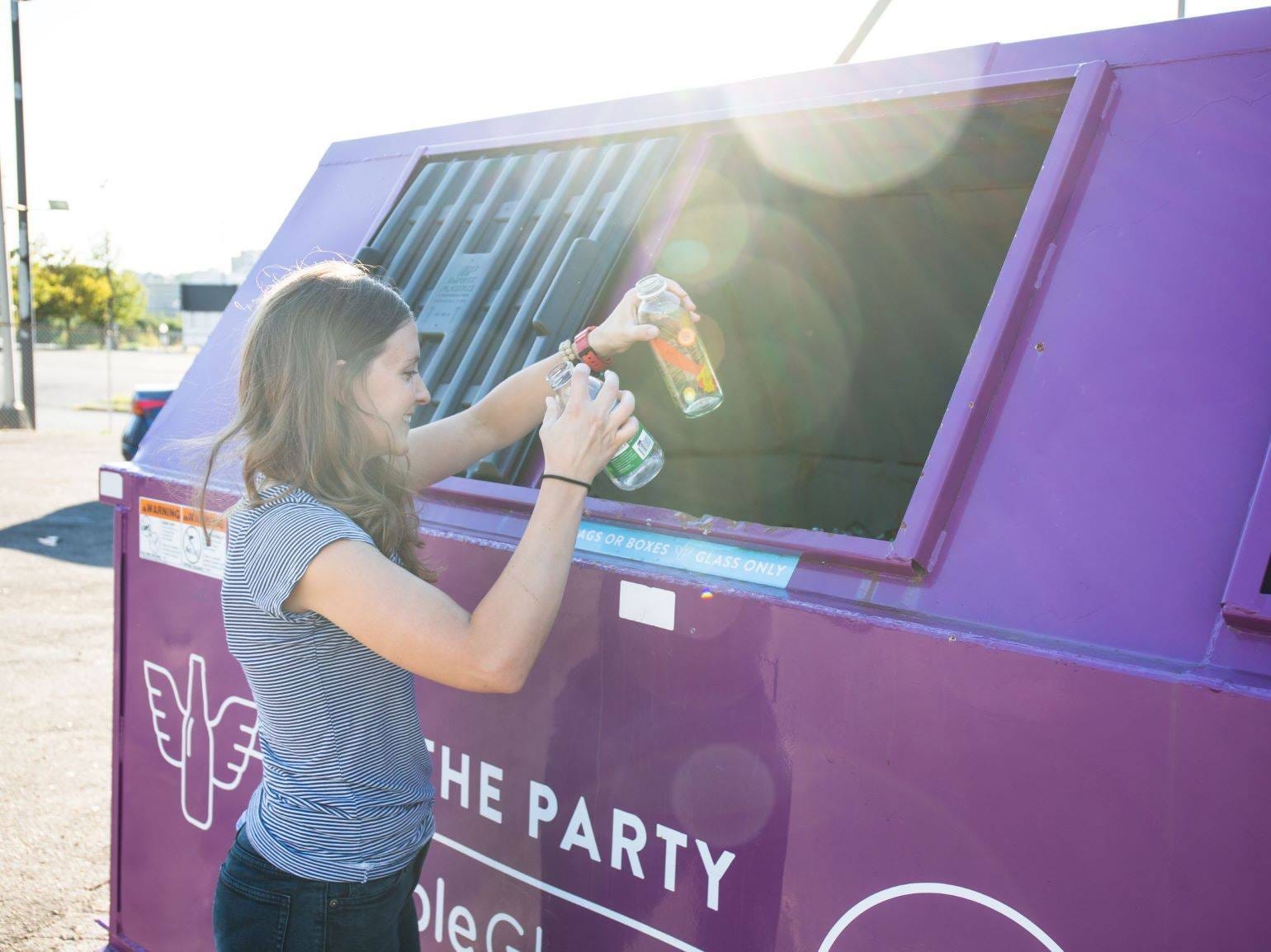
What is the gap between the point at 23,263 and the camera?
574 inches

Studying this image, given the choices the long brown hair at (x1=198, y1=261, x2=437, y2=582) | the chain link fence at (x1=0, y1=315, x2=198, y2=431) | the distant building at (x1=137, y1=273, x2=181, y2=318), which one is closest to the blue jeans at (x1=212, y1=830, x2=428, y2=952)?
the long brown hair at (x1=198, y1=261, x2=437, y2=582)

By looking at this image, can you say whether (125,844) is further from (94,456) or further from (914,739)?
(94,456)

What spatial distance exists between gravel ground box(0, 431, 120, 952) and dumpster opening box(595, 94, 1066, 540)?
7.75ft

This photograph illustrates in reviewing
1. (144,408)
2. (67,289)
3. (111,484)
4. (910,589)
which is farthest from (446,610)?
(67,289)

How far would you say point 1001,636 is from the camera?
1.29 meters

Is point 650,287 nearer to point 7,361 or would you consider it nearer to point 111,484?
point 111,484

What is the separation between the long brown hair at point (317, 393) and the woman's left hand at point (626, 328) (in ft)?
1.34

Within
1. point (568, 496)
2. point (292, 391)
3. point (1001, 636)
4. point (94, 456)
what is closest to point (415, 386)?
point (292, 391)

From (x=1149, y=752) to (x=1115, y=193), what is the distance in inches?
33.5

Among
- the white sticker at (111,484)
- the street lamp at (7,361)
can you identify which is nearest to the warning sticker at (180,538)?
the white sticker at (111,484)

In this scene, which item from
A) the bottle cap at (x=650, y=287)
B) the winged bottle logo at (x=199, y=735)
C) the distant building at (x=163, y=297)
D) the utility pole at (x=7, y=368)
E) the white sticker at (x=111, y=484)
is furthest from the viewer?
the distant building at (x=163, y=297)

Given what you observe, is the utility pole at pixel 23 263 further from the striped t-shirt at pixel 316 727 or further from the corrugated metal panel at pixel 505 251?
the striped t-shirt at pixel 316 727

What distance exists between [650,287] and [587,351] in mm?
188

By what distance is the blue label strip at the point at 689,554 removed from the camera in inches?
61.2
